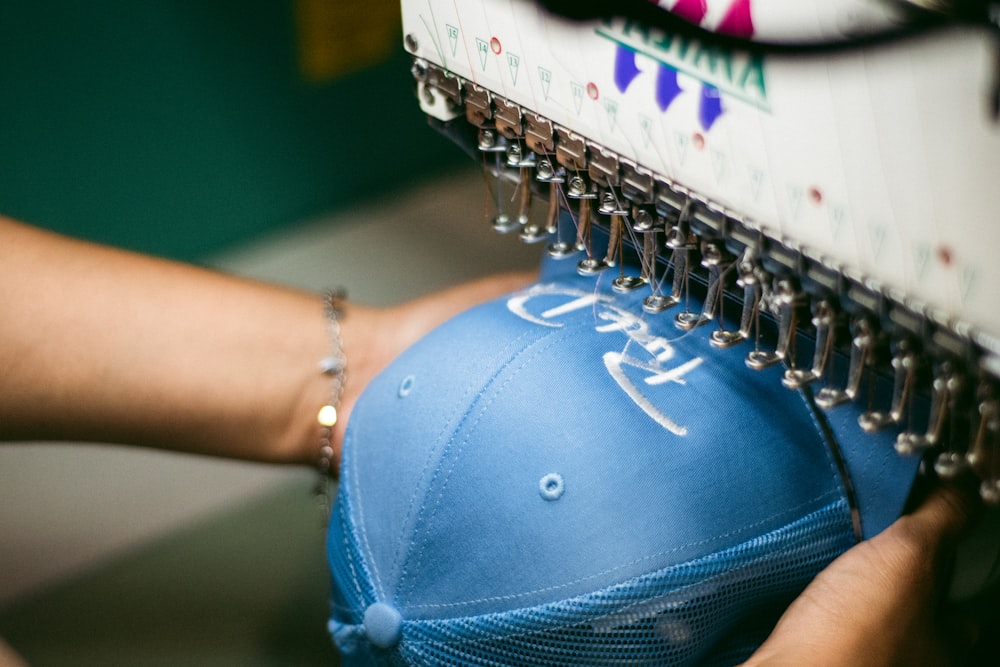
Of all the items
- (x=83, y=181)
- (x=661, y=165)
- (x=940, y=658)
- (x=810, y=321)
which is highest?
(x=661, y=165)

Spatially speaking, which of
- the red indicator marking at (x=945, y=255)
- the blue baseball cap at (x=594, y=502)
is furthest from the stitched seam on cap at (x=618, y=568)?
the red indicator marking at (x=945, y=255)

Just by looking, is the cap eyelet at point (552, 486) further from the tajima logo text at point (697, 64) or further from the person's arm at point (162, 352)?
the person's arm at point (162, 352)

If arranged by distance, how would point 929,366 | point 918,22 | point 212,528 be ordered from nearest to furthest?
point 918,22 < point 929,366 < point 212,528

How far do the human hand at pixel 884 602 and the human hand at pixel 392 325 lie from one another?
0.46 metres

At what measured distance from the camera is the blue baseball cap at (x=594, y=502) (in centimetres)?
65

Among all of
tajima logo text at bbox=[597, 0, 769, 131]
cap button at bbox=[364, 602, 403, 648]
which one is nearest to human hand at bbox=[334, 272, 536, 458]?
cap button at bbox=[364, 602, 403, 648]

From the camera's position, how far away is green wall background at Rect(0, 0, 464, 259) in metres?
1.33

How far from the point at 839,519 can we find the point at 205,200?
1.11 metres

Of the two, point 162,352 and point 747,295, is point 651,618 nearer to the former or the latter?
point 747,295

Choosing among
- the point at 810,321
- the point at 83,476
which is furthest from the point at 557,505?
the point at 83,476

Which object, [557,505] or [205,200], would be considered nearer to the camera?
[557,505]

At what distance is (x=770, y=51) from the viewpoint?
0.53 m

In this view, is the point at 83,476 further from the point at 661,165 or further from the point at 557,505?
the point at 661,165

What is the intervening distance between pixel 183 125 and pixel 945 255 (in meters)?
1.20
